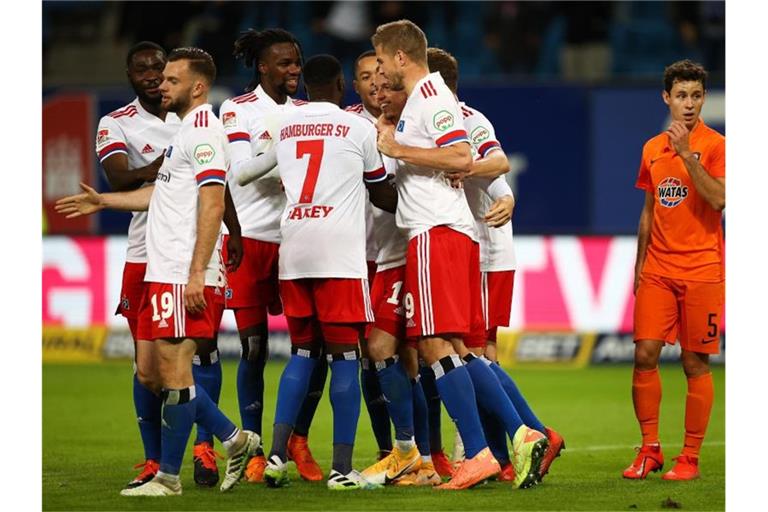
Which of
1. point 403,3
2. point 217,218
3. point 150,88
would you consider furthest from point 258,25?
point 217,218

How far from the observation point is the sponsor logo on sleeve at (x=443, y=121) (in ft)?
21.8

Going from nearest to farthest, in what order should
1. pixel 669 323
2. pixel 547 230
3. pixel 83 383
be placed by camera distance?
pixel 669 323
pixel 83 383
pixel 547 230

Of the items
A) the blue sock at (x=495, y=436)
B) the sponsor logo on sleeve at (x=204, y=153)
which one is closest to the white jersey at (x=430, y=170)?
the sponsor logo on sleeve at (x=204, y=153)

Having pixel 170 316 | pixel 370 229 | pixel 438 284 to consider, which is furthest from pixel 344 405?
pixel 370 229

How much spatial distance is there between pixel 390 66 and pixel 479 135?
73 cm

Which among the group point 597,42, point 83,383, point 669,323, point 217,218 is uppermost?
point 597,42

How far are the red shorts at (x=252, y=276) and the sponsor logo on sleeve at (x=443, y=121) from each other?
1303 mm

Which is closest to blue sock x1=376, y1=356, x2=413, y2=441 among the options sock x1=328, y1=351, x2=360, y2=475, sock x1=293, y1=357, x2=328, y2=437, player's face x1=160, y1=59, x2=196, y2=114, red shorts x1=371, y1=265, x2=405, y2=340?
red shorts x1=371, y1=265, x2=405, y2=340

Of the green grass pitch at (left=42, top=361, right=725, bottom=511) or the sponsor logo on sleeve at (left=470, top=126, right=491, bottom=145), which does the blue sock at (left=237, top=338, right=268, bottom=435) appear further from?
the sponsor logo on sleeve at (left=470, top=126, right=491, bottom=145)

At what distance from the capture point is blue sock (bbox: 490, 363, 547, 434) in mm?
7148

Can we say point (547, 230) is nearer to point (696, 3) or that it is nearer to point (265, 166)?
point (696, 3)

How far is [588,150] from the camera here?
1396 cm

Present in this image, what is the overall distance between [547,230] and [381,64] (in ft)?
23.3

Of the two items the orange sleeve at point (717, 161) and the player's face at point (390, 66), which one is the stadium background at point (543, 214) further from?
the player's face at point (390, 66)
